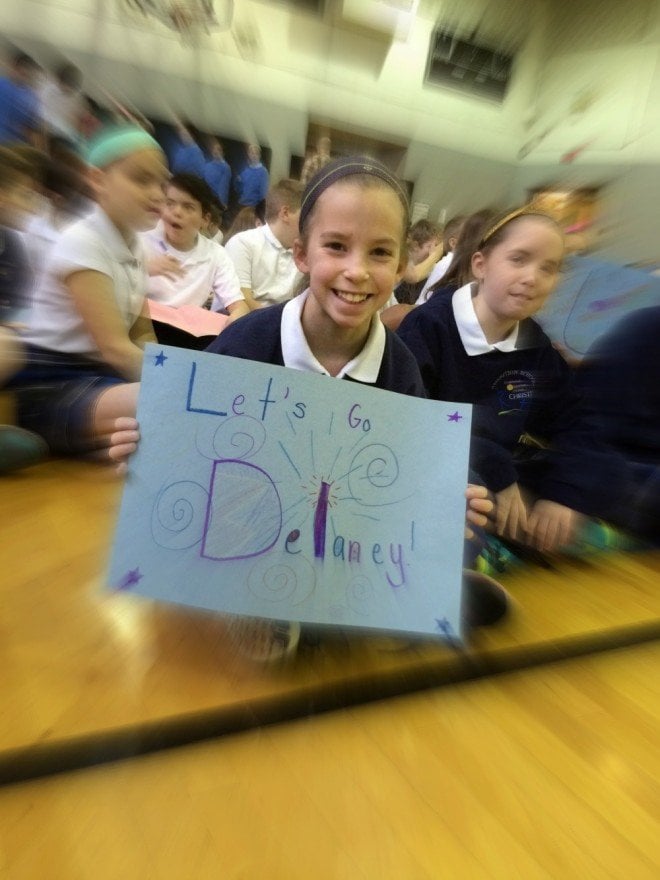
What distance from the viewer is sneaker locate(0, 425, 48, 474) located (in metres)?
0.67

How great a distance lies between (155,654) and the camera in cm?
39

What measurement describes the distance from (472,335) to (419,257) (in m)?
0.27

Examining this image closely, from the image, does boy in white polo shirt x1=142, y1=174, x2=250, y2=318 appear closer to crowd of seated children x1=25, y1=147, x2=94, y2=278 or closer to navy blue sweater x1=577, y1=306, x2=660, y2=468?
crowd of seated children x1=25, y1=147, x2=94, y2=278

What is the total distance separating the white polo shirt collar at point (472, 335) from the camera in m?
0.68

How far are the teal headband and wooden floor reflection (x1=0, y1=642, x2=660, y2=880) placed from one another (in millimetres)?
806

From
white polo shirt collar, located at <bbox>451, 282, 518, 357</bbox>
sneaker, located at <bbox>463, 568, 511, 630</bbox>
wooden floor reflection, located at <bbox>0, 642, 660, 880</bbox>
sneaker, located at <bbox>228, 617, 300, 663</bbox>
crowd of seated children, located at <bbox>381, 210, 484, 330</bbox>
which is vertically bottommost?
wooden floor reflection, located at <bbox>0, 642, 660, 880</bbox>

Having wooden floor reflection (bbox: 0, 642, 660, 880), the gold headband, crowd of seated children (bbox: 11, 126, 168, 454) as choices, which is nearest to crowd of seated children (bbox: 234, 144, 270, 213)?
crowd of seated children (bbox: 11, 126, 168, 454)

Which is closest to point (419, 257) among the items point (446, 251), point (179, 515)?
point (446, 251)

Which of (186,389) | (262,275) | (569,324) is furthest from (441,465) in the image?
(262,275)

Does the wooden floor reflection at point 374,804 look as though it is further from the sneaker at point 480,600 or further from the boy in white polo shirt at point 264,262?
the boy in white polo shirt at point 264,262

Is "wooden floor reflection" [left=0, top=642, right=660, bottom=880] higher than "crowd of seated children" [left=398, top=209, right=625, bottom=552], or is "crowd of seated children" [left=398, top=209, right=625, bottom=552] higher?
"crowd of seated children" [left=398, top=209, right=625, bottom=552]

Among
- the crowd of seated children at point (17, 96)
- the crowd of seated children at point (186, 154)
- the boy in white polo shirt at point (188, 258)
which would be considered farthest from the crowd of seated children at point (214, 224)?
the crowd of seated children at point (17, 96)

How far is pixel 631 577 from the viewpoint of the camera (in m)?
0.64

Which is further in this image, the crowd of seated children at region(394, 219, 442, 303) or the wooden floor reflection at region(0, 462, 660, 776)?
the crowd of seated children at region(394, 219, 442, 303)
